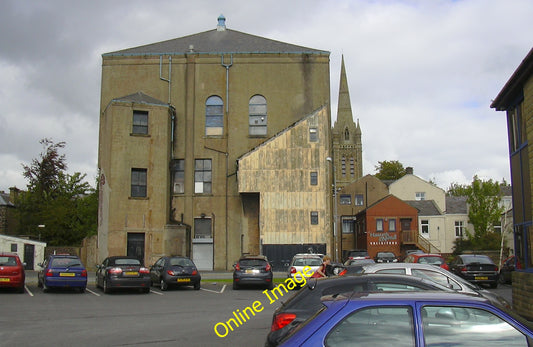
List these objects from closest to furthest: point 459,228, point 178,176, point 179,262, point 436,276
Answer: point 436,276 < point 179,262 < point 178,176 < point 459,228

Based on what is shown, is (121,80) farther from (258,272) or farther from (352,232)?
(352,232)

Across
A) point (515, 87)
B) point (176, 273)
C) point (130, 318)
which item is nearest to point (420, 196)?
point (176, 273)

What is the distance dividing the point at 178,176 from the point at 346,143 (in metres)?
81.3

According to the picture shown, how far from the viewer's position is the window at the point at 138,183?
36469mm

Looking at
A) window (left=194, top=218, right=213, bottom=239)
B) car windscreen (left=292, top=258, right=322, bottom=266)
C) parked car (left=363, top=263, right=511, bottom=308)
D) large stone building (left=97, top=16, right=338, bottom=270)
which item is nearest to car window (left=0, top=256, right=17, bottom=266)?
car windscreen (left=292, top=258, right=322, bottom=266)

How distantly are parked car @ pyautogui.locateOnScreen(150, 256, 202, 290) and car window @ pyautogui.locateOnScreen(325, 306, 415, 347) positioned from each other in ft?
62.7

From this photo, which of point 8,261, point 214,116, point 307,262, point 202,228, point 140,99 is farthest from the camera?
point 214,116

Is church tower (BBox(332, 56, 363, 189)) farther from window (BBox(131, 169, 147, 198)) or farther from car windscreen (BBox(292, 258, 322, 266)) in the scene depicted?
car windscreen (BBox(292, 258, 322, 266))

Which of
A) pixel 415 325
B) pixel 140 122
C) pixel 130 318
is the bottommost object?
pixel 130 318

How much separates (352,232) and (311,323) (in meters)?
59.0

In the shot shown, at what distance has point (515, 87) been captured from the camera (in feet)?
52.4

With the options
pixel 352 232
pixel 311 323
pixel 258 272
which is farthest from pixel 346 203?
pixel 311 323

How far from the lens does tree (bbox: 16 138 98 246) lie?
51031 mm

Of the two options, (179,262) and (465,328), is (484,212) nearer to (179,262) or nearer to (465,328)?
(179,262)
